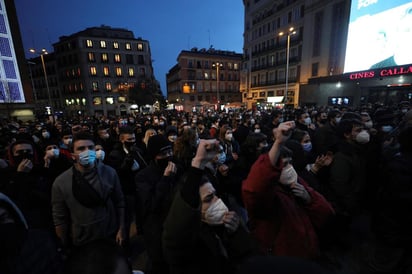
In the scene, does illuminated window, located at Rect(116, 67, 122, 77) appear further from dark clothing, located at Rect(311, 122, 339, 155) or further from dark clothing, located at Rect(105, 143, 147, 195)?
dark clothing, located at Rect(311, 122, 339, 155)

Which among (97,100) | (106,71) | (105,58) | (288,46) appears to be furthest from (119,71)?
(288,46)

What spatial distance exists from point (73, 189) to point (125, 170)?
1205 mm

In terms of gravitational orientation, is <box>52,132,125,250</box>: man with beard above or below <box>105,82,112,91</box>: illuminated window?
below

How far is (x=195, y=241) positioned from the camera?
1522 mm

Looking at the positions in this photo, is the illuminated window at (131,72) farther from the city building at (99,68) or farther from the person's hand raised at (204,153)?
the person's hand raised at (204,153)

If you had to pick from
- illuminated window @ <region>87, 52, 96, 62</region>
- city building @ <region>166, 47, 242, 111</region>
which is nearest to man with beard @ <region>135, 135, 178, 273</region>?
city building @ <region>166, 47, 242, 111</region>

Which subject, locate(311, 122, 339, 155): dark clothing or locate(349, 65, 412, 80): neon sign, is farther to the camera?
locate(349, 65, 412, 80): neon sign

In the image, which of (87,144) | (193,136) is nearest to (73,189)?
(87,144)

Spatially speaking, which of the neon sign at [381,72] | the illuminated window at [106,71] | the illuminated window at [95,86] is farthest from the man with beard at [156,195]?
the illuminated window at [106,71]

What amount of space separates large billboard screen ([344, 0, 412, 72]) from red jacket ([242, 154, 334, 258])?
23581 mm

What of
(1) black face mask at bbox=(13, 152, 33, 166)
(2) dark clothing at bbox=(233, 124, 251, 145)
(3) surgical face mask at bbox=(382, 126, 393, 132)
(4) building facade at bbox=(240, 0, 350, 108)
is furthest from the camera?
(4) building facade at bbox=(240, 0, 350, 108)

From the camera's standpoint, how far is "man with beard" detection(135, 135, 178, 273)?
2.01 m

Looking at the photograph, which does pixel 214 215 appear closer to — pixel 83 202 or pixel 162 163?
pixel 162 163

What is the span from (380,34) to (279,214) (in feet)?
79.7
